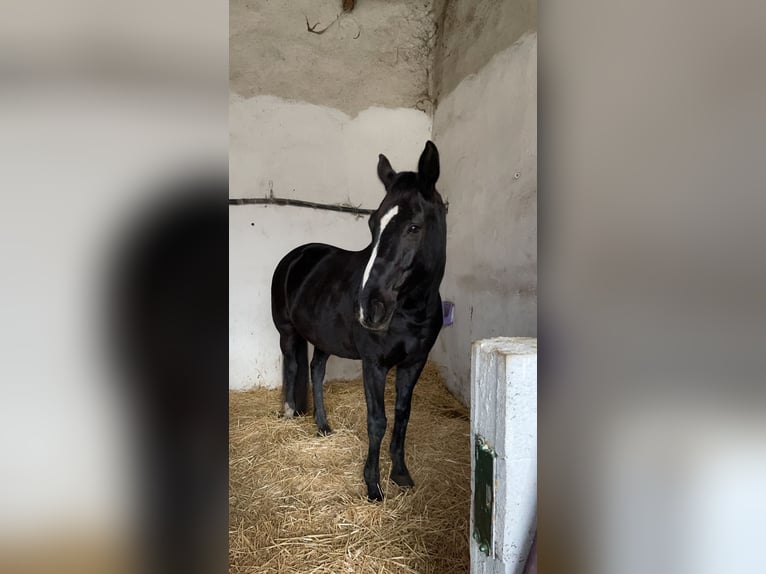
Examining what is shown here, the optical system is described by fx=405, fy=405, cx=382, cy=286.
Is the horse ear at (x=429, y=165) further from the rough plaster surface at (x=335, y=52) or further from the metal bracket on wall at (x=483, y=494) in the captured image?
the rough plaster surface at (x=335, y=52)

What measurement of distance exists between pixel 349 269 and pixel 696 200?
1.74m

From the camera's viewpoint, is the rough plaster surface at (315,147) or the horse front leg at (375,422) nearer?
the horse front leg at (375,422)

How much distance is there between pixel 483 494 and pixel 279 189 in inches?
106

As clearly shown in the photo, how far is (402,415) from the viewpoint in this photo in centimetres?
160

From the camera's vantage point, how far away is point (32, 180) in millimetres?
213

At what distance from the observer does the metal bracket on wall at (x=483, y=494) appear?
2.42 feet

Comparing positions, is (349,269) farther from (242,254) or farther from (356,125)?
(356,125)

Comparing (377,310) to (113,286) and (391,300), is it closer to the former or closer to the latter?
(391,300)

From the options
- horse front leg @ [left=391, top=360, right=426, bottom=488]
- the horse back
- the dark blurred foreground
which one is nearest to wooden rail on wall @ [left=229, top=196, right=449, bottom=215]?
the horse back

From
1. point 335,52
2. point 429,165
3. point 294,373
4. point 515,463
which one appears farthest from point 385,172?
point 335,52

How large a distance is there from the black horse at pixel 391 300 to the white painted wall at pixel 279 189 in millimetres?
1068

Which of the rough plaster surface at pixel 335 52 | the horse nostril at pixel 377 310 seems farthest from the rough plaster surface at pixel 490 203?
the horse nostril at pixel 377 310

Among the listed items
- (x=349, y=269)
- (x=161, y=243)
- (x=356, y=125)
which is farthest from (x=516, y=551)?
(x=356, y=125)

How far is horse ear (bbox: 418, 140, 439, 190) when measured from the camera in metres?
1.37
